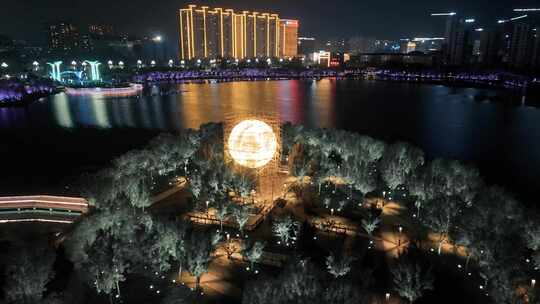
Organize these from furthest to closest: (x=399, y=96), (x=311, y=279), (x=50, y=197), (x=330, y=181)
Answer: (x=399, y=96) → (x=330, y=181) → (x=50, y=197) → (x=311, y=279)

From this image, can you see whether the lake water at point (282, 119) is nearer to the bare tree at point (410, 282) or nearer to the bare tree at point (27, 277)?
the bare tree at point (27, 277)

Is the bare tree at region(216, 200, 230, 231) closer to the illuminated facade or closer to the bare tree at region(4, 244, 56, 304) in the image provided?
the bare tree at region(4, 244, 56, 304)

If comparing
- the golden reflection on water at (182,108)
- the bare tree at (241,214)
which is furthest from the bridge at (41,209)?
the golden reflection on water at (182,108)

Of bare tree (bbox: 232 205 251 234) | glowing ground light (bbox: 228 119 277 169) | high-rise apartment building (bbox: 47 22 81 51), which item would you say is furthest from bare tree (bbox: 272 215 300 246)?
high-rise apartment building (bbox: 47 22 81 51)

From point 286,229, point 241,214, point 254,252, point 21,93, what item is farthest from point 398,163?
point 21,93

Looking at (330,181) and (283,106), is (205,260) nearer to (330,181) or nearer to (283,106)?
(330,181)

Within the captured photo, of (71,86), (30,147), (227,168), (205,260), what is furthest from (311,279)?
(71,86)

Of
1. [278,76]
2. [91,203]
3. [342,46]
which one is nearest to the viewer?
[91,203]
